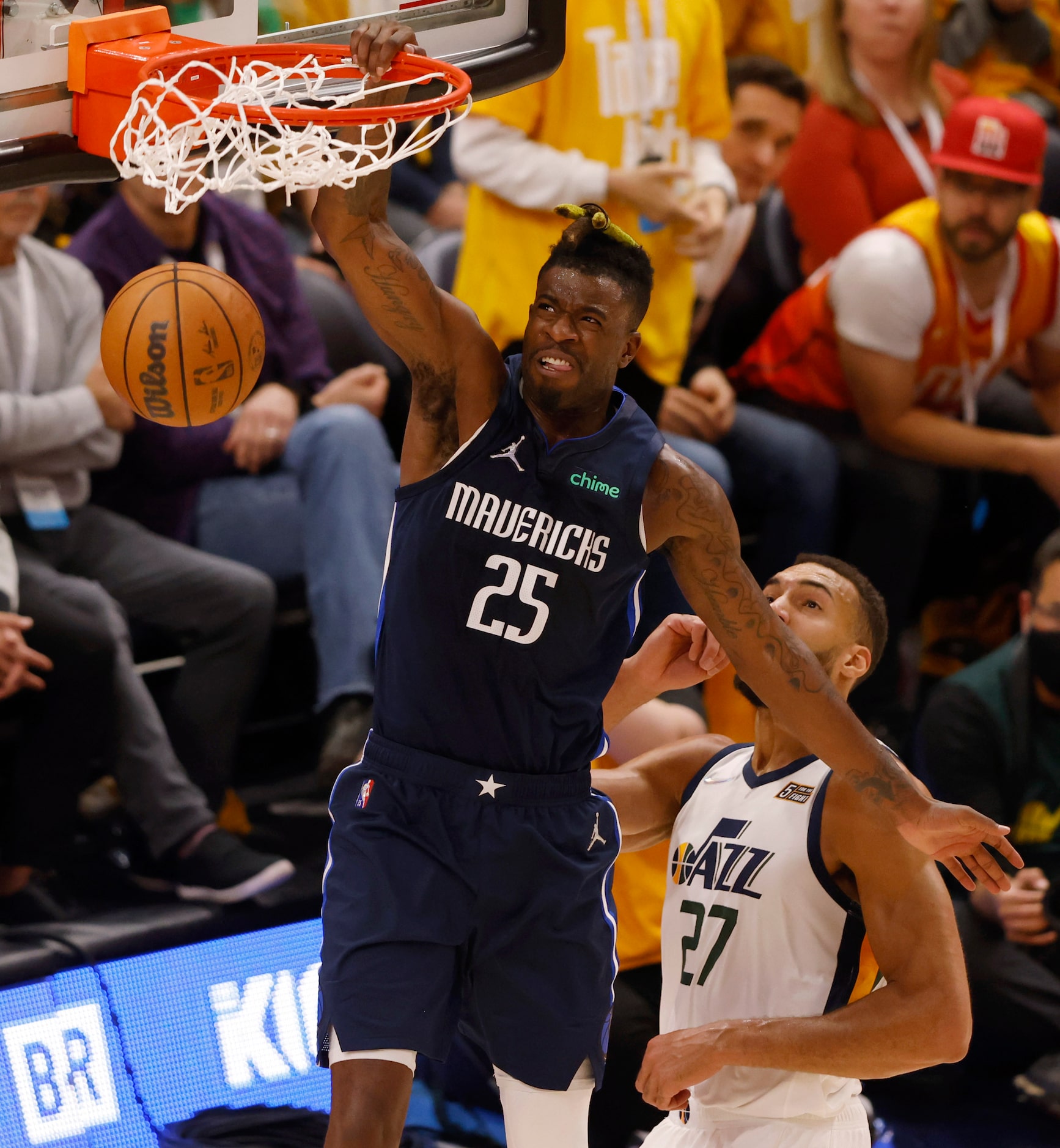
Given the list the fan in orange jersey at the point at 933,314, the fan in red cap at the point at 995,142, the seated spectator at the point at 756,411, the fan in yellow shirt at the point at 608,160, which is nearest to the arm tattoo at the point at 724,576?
the fan in yellow shirt at the point at 608,160

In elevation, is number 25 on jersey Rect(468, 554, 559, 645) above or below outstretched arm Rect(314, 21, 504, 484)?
below

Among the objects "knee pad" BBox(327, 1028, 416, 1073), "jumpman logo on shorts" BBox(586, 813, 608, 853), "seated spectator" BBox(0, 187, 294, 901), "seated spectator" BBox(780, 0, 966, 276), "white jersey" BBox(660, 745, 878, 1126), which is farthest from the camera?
"seated spectator" BBox(780, 0, 966, 276)

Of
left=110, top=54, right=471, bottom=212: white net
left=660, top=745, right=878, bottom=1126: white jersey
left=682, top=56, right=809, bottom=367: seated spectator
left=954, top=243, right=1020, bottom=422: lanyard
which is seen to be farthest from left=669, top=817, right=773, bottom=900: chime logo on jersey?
left=954, top=243, right=1020, bottom=422: lanyard

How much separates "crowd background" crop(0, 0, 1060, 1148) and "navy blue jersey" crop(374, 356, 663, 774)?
1627mm

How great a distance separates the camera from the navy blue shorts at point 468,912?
279 centimetres

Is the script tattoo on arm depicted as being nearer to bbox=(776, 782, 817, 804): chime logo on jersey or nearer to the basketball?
bbox=(776, 782, 817, 804): chime logo on jersey

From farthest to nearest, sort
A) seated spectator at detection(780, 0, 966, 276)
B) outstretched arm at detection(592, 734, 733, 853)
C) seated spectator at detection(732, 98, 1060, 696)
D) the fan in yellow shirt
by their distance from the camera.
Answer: seated spectator at detection(780, 0, 966, 276), seated spectator at detection(732, 98, 1060, 696), the fan in yellow shirt, outstretched arm at detection(592, 734, 733, 853)

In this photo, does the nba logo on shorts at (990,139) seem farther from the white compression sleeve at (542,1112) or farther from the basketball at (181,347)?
the white compression sleeve at (542,1112)

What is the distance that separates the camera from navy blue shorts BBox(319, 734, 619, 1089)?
9.17ft

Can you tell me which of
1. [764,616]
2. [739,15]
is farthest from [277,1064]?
[739,15]

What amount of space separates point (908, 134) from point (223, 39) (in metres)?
3.39

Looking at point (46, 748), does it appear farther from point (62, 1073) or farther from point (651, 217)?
point (651, 217)

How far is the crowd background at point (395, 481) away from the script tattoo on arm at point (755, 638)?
1.58 metres

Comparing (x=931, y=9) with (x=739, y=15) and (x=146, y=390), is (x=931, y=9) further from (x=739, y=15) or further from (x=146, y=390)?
(x=146, y=390)
